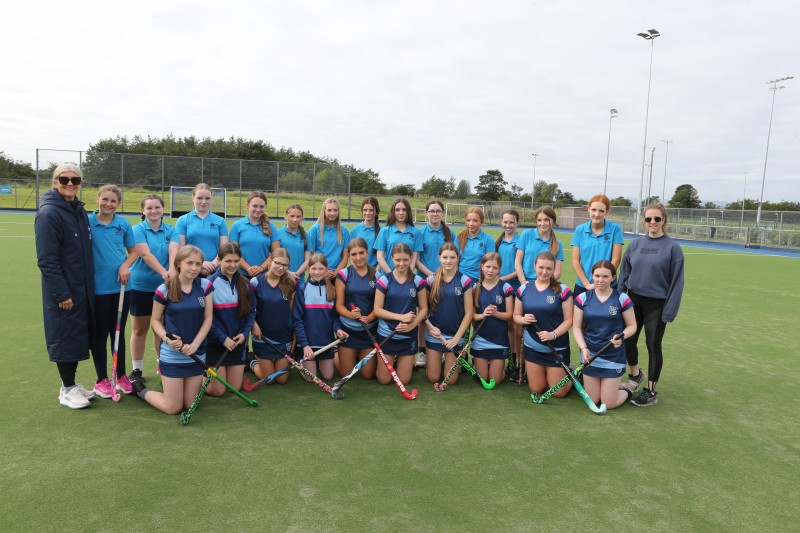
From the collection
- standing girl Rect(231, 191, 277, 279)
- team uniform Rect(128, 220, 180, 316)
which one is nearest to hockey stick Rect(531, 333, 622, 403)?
standing girl Rect(231, 191, 277, 279)

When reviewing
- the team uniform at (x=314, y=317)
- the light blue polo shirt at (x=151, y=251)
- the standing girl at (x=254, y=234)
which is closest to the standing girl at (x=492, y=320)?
the team uniform at (x=314, y=317)

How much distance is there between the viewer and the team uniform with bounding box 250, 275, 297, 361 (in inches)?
193

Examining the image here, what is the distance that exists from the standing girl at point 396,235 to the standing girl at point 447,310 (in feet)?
2.20

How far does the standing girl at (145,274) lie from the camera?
4.57 m

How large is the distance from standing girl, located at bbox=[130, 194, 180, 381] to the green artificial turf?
0.45m

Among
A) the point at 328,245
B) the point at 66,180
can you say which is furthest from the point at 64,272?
the point at 328,245

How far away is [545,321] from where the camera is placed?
4.80 metres

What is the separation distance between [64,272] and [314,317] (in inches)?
82.4

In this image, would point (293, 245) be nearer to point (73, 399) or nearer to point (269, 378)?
point (269, 378)

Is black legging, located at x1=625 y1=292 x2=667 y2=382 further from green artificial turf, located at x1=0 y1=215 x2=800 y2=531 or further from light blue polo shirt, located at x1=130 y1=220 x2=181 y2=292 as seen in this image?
light blue polo shirt, located at x1=130 y1=220 x2=181 y2=292

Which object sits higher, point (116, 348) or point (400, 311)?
point (400, 311)

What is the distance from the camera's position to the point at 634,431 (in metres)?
4.02

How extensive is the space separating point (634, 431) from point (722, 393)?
1.52 metres

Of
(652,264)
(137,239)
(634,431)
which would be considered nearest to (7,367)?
(137,239)
